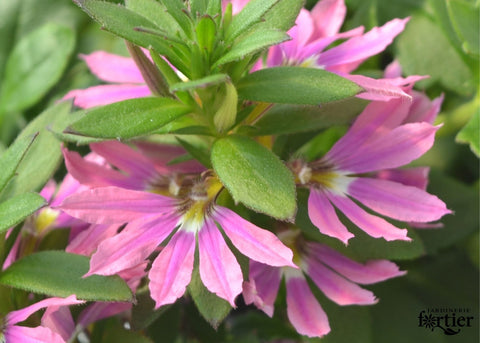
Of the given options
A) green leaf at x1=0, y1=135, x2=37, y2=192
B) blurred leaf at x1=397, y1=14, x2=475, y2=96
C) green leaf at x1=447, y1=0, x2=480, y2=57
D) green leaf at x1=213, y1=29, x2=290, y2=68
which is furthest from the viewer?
blurred leaf at x1=397, y1=14, x2=475, y2=96

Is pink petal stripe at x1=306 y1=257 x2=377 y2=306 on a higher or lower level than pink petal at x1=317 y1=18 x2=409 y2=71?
lower

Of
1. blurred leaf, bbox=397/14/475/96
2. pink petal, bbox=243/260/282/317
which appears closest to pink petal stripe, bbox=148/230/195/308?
pink petal, bbox=243/260/282/317

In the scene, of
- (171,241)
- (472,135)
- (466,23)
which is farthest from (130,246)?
(466,23)

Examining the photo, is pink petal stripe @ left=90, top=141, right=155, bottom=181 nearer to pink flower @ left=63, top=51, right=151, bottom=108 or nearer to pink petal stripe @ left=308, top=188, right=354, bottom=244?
pink flower @ left=63, top=51, right=151, bottom=108

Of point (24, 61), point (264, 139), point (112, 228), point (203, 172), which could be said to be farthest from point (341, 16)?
point (24, 61)

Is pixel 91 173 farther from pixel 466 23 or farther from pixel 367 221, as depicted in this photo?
pixel 466 23

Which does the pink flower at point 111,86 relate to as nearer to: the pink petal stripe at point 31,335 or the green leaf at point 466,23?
the pink petal stripe at point 31,335

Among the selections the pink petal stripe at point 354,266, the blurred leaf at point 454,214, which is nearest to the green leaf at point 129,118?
the pink petal stripe at point 354,266
